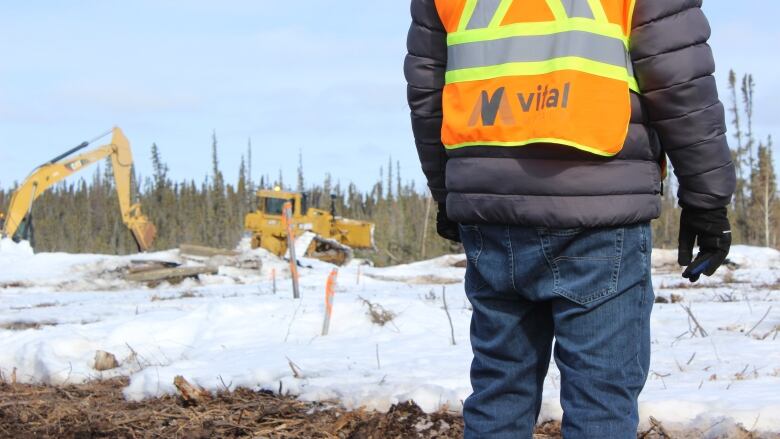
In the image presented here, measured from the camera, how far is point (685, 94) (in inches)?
84.0

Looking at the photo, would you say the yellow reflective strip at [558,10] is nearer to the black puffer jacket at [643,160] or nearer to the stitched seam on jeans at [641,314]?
the black puffer jacket at [643,160]

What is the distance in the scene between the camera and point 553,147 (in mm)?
2156

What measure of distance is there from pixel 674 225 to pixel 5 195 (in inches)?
2762

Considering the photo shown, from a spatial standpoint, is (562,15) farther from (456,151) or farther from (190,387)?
(190,387)

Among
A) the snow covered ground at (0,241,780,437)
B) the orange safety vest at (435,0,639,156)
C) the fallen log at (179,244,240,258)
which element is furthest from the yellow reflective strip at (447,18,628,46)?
the fallen log at (179,244,240,258)

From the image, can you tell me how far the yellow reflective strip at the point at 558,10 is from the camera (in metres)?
2.15

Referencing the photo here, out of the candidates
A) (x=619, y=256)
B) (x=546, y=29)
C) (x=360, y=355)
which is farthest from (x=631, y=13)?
(x=360, y=355)

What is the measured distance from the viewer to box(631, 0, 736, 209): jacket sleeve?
2.12m

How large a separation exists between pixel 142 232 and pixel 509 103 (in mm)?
24102

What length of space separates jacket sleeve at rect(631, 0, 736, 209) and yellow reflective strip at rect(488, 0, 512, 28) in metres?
0.34

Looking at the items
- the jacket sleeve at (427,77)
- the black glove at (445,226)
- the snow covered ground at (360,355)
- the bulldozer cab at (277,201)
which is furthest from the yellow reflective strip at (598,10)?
the bulldozer cab at (277,201)

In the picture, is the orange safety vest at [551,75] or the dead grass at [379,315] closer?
the orange safety vest at [551,75]

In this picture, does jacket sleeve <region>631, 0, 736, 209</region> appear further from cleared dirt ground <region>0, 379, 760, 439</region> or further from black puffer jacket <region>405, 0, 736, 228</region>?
cleared dirt ground <region>0, 379, 760, 439</region>

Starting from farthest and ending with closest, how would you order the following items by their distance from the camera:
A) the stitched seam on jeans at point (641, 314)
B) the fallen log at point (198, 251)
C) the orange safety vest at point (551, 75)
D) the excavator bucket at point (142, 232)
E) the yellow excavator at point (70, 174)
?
the excavator bucket at point (142, 232) < the yellow excavator at point (70, 174) < the fallen log at point (198, 251) < the stitched seam on jeans at point (641, 314) < the orange safety vest at point (551, 75)
